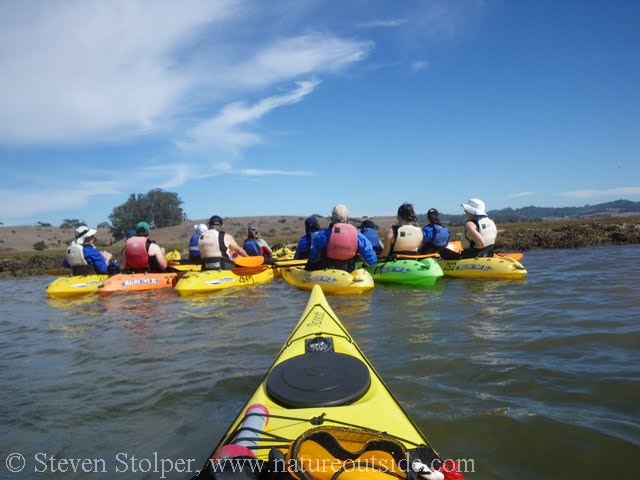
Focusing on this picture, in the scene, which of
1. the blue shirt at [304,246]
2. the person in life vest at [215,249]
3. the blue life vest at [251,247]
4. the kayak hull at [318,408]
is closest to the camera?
the kayak hull at [318,408]

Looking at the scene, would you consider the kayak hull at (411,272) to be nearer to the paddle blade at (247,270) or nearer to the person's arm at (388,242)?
the person's arm at (388,242)

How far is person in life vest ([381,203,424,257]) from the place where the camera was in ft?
31.7

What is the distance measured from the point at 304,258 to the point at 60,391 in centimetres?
743

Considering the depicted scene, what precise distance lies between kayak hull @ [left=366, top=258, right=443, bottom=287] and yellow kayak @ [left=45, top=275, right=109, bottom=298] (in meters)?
6.67

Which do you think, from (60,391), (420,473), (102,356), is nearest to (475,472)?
(420,473)

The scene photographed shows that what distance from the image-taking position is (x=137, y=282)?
1022 centimetres

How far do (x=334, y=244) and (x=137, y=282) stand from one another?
15.6 feet

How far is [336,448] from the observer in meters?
2.11

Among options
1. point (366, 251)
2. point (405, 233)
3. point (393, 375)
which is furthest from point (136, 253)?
point (393, 375)

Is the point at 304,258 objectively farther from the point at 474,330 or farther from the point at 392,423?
the point at 392,423

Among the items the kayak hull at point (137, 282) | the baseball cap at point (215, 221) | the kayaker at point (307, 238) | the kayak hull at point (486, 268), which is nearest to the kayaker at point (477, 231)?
the kayak hull at point (486, 268)

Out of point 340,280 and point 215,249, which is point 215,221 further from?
point 340,280

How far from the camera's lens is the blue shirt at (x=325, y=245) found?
9203 mm

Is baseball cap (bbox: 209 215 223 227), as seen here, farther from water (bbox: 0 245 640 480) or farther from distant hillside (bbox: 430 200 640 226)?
distant hillside (bbox: 430 200 640 226)
